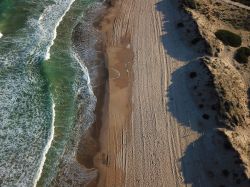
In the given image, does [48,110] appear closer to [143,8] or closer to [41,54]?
[41,54]

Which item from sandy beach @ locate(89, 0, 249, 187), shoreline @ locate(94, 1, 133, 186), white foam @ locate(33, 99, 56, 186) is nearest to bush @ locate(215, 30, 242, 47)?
sandy beach @ locate(89, 0, 249, 187)

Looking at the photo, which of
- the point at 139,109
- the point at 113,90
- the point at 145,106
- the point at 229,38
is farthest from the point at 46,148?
the point at 229,38

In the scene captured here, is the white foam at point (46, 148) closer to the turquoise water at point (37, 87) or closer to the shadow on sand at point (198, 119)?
the turquoise water at point (37, 87)

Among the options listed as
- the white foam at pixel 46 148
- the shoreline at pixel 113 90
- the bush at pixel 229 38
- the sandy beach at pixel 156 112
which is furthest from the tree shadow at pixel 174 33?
the white foam at pixel 46 148

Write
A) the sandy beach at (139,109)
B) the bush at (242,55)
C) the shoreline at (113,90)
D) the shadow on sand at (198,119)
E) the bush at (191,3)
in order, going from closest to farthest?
the shadow on sand at (198,119)
the sandy beach at (139,109)
the shoreline at (113,90)
the bush at (242,55)
the bush at (191,3)

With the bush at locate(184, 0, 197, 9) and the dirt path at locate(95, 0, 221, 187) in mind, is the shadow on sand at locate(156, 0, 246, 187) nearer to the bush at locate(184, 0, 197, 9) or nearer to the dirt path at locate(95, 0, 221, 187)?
the dirt path at locate(95, 0, 221, 187)

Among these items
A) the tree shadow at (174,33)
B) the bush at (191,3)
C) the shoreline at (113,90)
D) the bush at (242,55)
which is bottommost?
the shoreline at (113,90)

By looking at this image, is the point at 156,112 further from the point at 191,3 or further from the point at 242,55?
the point at 191,3

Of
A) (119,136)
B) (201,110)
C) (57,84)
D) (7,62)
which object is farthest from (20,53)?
(201,110)
